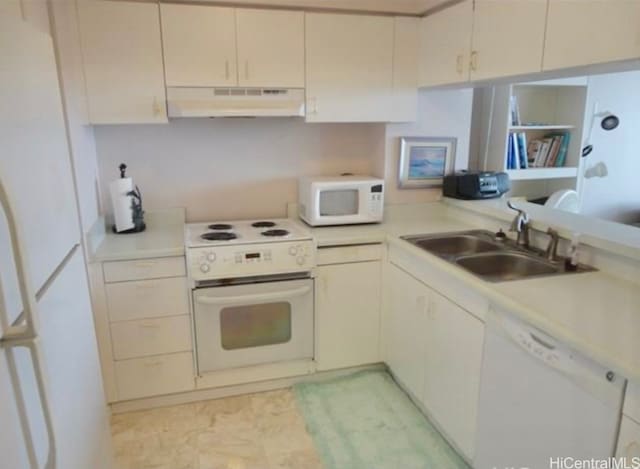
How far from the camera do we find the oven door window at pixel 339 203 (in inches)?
107

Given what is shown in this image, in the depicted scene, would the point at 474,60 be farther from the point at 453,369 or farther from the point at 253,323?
the point at 253,323

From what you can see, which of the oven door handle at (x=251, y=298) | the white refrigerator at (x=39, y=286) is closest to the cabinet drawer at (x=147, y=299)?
the oven door handle at (x=251, y=298)

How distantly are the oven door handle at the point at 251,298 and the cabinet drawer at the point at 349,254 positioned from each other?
20 centimetres

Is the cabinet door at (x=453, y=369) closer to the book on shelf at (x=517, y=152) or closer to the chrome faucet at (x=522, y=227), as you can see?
the chrome faucet at (x=522, y=227)

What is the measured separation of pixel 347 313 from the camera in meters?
2.63

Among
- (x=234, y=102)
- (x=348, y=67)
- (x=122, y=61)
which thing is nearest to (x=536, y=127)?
(x=348, y=67)

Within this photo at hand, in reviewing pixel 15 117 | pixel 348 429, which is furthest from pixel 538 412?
pixel 15 117

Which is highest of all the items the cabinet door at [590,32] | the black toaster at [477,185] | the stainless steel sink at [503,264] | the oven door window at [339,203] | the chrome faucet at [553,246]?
the cabinet door at [590,32]

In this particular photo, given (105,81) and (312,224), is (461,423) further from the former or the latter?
(105,81)

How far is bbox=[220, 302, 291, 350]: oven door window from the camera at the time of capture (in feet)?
7.97

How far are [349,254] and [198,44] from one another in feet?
A: 4.62

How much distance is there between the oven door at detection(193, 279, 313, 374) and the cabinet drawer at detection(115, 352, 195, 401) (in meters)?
0.09

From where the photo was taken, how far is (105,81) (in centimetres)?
230

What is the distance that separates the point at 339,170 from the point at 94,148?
5.07ft
